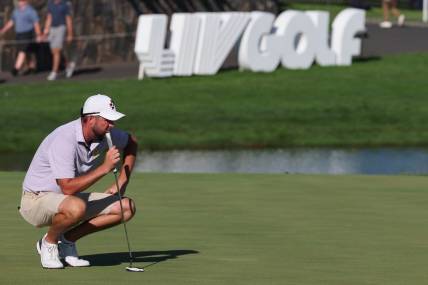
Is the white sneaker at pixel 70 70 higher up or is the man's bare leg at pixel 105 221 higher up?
the man's bare leg at pixel 105 221

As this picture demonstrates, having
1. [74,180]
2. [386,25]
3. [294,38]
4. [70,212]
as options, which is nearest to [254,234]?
[70,212]

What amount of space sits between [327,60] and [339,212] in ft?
71.5

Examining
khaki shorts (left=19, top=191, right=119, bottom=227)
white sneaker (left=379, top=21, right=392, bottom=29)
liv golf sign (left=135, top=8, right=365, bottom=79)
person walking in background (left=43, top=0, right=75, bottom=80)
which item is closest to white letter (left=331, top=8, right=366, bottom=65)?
liv golf sign (left=135, top=8, right=365, bottom=79)

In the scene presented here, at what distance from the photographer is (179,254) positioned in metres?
13.2

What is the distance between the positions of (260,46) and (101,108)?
25104 millimetres

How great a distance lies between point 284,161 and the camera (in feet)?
86.5

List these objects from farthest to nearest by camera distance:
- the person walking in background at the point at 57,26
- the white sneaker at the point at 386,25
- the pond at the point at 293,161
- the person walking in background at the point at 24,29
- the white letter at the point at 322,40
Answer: the white sneaker at the point at 386,25, the white letter at the point at 322,40, the person walking in background at the point at 57,26, the person walking in background at the point at 24,29, the pond at the point at 293,161

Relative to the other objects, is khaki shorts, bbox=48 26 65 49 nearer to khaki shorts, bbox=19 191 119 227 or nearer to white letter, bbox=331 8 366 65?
white letter, bbox=331 8 366 65

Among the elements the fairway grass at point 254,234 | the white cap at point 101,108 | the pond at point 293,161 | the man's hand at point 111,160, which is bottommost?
the pond at point 293,161

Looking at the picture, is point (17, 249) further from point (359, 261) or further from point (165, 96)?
point (165, 96)

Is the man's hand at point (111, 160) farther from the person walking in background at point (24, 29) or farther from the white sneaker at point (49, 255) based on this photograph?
the person walking in background at point (24, 29)

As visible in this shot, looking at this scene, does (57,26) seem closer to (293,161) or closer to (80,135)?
(293,161)

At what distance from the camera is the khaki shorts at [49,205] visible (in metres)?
12.0

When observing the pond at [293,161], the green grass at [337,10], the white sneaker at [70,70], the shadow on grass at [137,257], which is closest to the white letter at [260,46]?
the white sneaker at [70,70]
